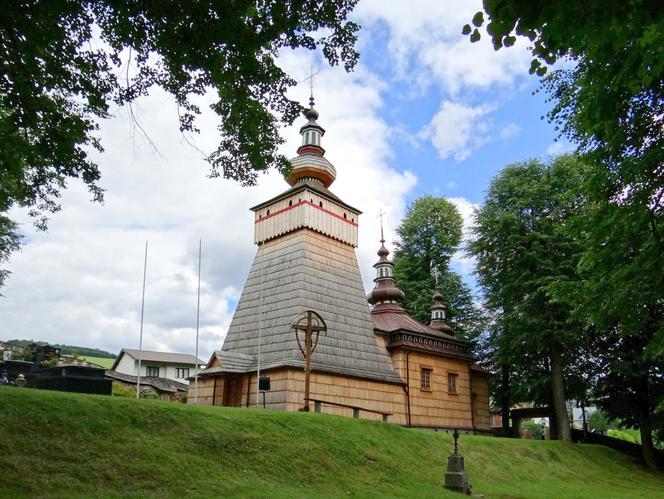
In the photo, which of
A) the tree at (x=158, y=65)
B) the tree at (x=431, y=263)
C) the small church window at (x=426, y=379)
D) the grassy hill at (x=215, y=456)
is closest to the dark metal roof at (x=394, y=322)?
the small church window at (x=426, y=379)

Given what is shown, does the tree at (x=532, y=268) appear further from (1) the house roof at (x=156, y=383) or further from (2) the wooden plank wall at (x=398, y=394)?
(1) the house roof at (x=156, y=383)

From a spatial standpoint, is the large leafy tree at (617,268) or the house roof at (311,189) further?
the house roof at (311,189)

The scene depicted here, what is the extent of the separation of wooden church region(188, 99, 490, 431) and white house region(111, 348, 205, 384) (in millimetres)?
23325

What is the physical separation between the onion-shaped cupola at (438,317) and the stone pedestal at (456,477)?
17525 mm

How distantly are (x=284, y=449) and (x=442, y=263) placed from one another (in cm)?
2625

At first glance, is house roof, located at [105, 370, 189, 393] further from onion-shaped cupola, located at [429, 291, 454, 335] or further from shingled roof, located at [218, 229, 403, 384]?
onion-shaped cupola, located at [429, 291, 454, 335]

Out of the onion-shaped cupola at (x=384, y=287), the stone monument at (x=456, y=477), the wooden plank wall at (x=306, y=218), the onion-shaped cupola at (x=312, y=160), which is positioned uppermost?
the onion-shaped cupola at (x=312, y=160)

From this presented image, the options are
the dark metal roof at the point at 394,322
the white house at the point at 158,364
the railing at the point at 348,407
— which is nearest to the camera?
the railing at the point at 348,407

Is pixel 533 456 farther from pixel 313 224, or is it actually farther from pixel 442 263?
pixel 442 263

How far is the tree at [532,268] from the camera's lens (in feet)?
74.6

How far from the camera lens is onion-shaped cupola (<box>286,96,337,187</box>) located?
77.8 ft

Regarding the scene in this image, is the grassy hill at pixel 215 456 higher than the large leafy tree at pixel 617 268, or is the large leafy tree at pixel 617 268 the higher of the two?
the large leafy tree at pixel 617 268

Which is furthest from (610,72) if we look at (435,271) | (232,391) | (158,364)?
(158,364)

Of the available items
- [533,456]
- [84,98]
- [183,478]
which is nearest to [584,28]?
[84,98]
